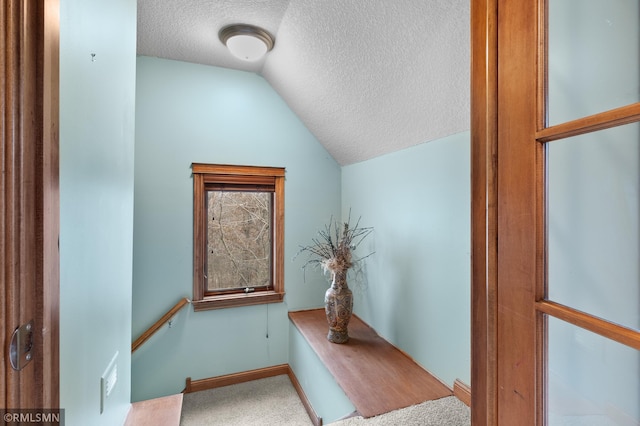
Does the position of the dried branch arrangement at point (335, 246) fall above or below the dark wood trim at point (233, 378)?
above

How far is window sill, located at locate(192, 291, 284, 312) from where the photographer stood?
2398mm

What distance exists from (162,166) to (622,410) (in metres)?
2.68

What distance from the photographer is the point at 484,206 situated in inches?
26.3

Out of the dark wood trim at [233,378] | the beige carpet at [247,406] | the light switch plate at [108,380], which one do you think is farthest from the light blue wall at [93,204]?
the dark wood trim at [233,378]

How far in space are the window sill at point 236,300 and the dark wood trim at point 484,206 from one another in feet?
6.90

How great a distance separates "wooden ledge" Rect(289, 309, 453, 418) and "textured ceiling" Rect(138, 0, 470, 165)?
4.65ft

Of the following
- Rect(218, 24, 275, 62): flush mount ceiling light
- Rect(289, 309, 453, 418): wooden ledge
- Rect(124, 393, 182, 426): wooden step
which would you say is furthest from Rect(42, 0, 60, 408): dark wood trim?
Rect(218, 24, 275, 62): flush mount ceiling light

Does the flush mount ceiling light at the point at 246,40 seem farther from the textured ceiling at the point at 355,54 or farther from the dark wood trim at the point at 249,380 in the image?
the dark wood trim at the point at 249,380

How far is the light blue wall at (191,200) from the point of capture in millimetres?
2258

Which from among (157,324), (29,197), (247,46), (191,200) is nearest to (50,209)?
(29,197)

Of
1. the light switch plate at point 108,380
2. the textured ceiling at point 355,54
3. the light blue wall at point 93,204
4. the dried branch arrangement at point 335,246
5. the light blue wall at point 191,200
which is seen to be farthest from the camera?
the light blue wall at point 191,200

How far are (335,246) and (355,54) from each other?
1.61 metres

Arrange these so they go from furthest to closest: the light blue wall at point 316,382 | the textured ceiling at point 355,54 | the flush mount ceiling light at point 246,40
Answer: the flush mount ceiling light at point 246,40 < the light blue wall at point 316,382 < the textured ceiling at point 355,54

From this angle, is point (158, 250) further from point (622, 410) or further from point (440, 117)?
point (622, 410)
